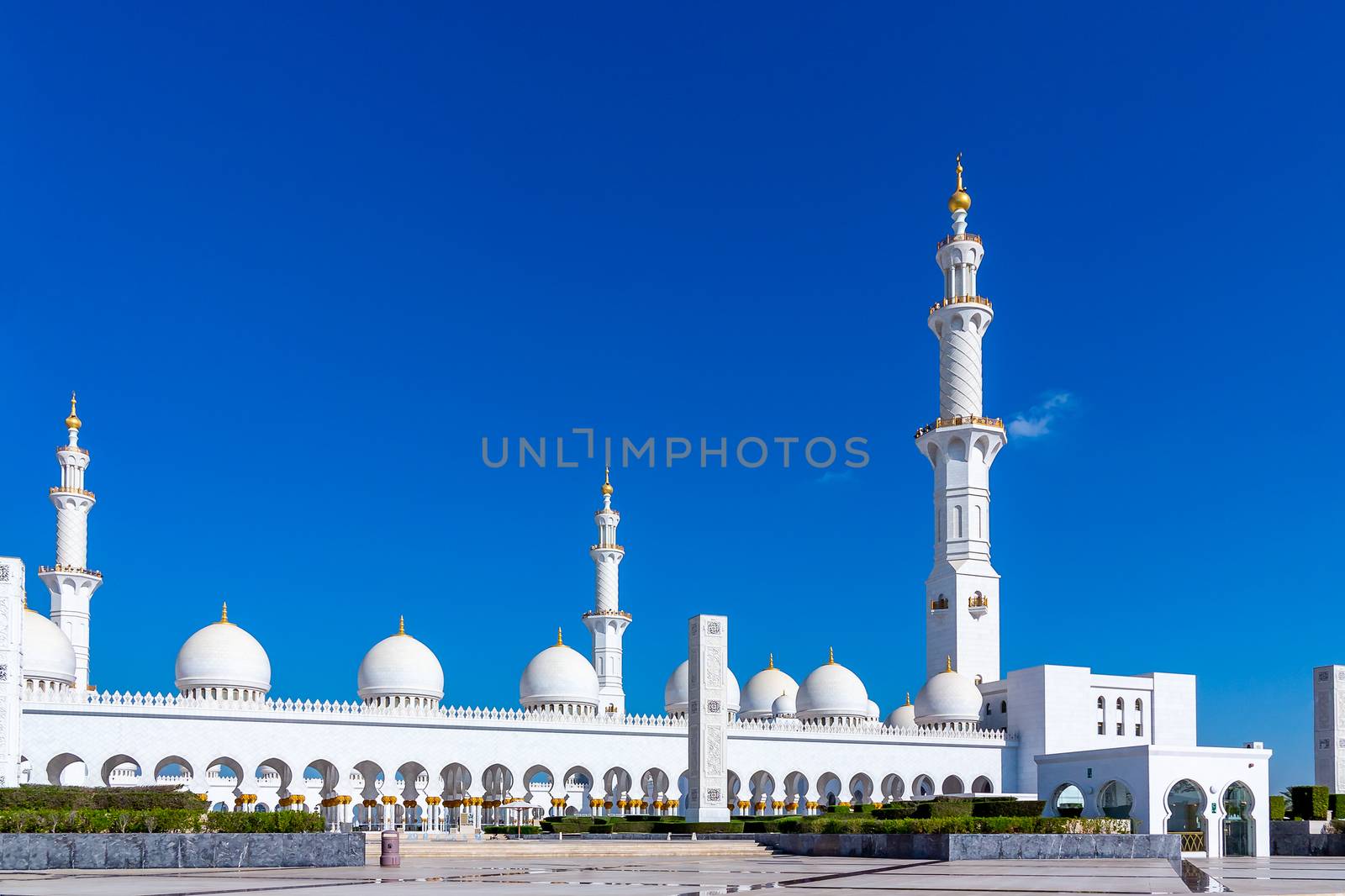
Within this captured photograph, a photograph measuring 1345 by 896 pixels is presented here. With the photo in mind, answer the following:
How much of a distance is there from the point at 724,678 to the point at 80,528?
22.6 m

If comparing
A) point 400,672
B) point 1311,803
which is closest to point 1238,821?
point 1311,803

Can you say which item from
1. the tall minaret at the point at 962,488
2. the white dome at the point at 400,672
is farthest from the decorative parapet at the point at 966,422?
the white dome at the point at 400,672

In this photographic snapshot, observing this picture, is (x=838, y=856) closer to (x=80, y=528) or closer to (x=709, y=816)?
(x=709, y=816)

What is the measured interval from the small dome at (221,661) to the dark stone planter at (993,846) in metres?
19.8

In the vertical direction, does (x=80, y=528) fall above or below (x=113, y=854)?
above

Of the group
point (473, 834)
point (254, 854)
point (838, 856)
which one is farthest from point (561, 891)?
point (473, 834)

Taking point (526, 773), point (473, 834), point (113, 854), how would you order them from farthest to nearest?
point (526, 773) < point (473, 834) < point (113, 854)

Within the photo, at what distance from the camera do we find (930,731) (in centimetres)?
4872

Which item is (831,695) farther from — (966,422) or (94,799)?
(94,799)

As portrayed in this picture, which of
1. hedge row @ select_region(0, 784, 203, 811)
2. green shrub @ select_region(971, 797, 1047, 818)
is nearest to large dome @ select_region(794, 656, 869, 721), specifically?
green shrub @ select_region(971, 797, 1047, 818)

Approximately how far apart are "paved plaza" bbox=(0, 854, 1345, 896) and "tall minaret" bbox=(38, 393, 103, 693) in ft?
89.9

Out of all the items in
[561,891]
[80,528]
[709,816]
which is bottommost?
[709,816]

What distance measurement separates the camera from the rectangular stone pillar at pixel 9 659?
30266mm

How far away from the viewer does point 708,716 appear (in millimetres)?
38062
